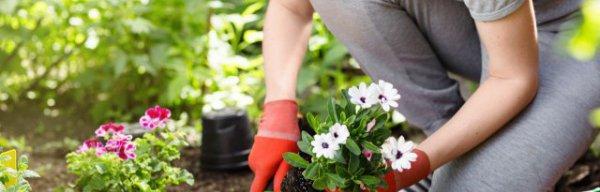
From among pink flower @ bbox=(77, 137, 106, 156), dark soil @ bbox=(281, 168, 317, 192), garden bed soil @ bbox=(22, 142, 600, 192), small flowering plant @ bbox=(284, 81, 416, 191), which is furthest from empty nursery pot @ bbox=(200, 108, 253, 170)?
small flowering plant @ bbox=(284, 81, 416, 191)

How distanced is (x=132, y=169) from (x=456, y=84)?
2.40ft

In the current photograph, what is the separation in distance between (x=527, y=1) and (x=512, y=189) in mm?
374

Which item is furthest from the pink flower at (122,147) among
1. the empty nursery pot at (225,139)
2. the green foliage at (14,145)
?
the green foliage at (14,145)

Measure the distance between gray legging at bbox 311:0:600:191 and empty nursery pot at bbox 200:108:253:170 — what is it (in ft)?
1.81

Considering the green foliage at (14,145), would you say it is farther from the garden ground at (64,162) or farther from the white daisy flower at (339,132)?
the white daisy flower at (339,132)

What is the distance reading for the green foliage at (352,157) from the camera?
1.39 meters

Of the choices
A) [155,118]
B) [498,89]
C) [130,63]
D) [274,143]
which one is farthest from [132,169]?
[130,63]

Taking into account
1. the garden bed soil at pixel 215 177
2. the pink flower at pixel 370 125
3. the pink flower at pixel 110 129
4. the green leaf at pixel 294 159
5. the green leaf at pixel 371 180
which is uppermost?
the pink flower at pixel 110 129

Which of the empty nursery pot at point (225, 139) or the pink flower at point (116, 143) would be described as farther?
the empty nursery pot at point (225, 139)

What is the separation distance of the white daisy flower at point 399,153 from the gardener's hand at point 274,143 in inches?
9.3

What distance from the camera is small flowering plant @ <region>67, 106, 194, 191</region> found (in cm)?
166

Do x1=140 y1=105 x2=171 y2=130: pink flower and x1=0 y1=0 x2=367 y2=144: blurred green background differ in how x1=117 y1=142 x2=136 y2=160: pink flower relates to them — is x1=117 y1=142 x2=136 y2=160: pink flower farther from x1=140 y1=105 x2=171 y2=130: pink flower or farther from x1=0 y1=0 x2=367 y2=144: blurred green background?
x1=0 y1=0 x2=367 y2=144: blurred green background

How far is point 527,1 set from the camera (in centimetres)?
143

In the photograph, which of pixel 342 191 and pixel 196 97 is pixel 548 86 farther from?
pixel 196 97
